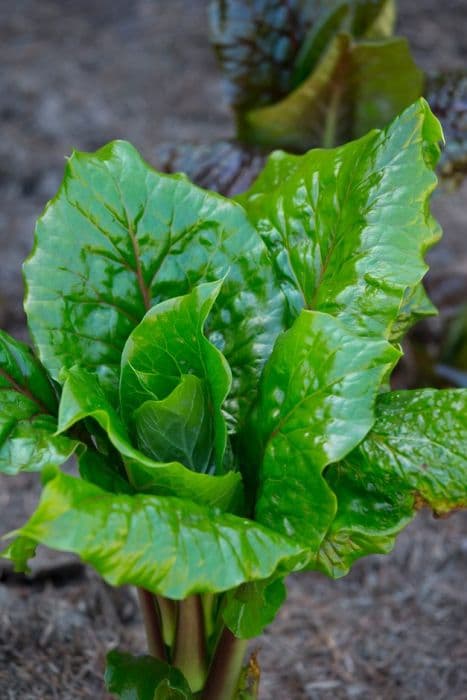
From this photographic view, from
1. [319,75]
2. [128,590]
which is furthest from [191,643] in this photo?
[319,75]

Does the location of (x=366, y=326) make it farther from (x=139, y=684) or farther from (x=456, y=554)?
(x=456, y=554)

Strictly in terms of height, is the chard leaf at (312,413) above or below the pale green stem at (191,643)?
above

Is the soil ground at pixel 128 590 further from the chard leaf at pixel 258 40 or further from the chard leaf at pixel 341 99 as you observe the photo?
the chard leaf at pixel 258 40

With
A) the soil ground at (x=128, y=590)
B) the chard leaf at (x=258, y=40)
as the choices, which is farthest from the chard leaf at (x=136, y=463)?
the chard leaf at (x=258, y=40)

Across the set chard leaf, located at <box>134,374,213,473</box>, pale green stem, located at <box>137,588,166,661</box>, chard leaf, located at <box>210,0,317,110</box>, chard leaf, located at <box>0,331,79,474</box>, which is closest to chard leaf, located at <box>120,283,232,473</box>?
chard leaf, located at <box>134,374,213,473</box>

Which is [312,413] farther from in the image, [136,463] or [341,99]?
[341,99]

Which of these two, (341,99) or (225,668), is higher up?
(341,99)
